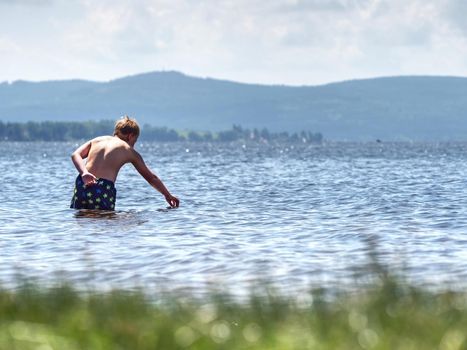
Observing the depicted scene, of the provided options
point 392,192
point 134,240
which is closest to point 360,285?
point 134,240

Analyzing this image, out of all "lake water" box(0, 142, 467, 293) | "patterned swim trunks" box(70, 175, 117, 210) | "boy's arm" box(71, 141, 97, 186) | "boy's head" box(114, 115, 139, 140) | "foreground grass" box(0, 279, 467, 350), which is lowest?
"lake water" box(0, 142, 467, 293)

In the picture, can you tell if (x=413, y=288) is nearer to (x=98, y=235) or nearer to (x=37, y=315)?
(x=37, y=315)

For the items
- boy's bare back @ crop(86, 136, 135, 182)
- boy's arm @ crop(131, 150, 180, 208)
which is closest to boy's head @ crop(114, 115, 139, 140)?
boy's bare back @ crop(86, 136, 135, 182)

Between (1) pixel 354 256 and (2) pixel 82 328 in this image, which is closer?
(2) pixel 82 328

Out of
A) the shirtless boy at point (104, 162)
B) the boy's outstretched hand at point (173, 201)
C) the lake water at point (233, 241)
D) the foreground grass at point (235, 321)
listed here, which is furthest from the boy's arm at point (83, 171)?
the foreground grass at point (235, 321)

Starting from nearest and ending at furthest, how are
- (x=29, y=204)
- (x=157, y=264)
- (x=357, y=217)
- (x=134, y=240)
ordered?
(x=157, y=264)
(x=134, y=240)
(x=357, y=217)
(x=29, y=204)

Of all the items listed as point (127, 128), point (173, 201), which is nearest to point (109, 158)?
point (127, 128)

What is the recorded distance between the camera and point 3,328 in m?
5.89

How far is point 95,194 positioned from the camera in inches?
803

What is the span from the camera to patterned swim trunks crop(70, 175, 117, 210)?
20.3m

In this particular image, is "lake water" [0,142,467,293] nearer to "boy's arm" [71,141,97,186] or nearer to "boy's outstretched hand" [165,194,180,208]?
"boy's outstretched hand" [165,194,180,208]

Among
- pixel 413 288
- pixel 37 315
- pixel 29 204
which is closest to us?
pixel 37 315

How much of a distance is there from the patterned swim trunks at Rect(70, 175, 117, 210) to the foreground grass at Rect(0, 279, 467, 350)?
1220cm

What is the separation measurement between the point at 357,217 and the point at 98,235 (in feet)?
23.9
